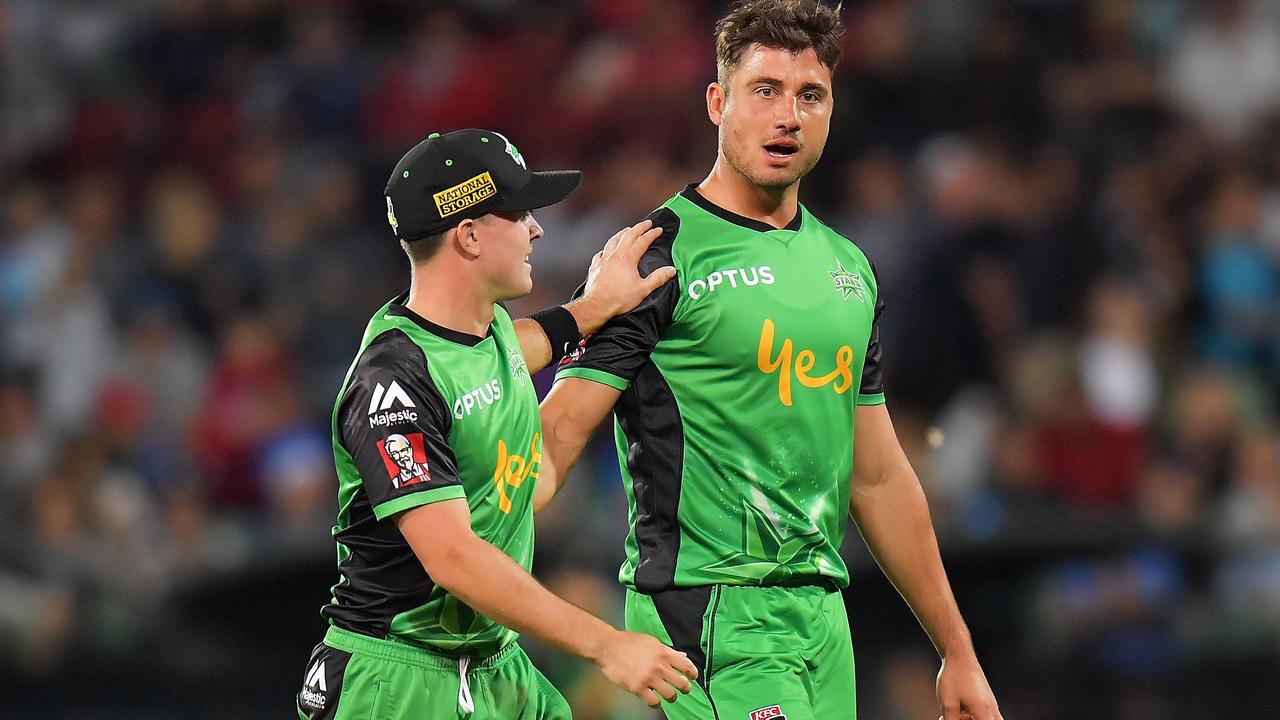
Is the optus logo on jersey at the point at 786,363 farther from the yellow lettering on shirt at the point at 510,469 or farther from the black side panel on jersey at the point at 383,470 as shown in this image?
the black side panel on jersey at the point at 383,470

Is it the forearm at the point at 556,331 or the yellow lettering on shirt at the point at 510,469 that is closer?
the yellow lettering on shirt at the point at 510,469

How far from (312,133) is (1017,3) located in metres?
5.10

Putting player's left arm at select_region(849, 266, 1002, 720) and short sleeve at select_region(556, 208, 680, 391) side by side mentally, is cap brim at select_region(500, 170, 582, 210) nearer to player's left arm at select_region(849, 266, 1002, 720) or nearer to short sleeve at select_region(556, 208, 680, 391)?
short sleeve at select_region(556, 208, 680, 391)

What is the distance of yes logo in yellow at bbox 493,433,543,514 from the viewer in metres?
4.64

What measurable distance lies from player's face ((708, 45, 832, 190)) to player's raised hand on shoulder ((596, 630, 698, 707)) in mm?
1416

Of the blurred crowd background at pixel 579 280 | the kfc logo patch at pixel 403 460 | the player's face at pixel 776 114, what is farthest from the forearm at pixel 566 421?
the blurred crowd background at pixel 579 280

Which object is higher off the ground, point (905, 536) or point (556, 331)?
point (556, 331)

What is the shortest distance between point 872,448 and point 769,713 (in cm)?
92

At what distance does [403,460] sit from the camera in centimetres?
435

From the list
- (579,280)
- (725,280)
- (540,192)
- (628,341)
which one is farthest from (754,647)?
(579,280)

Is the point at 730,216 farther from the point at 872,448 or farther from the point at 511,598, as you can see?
the point at 511,598

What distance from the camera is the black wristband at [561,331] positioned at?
4992 mm

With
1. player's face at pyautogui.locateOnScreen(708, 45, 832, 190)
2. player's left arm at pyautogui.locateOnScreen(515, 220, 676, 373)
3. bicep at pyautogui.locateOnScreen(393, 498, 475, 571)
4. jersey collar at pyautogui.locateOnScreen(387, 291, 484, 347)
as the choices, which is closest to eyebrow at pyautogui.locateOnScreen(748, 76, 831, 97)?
player's face at pyautogui.locateOnScreen(708, 45, 832, 190)

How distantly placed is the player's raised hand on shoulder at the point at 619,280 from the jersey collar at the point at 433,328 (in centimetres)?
39
